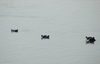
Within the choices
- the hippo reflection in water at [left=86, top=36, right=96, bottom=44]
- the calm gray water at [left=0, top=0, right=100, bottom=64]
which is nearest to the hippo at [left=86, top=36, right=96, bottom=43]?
the hippo reflection in water at [left=86, top=36, right=96, bottom=44]

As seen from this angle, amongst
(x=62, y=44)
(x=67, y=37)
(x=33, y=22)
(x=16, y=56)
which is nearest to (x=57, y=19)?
(x=33, y=22)

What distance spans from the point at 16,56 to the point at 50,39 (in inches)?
204

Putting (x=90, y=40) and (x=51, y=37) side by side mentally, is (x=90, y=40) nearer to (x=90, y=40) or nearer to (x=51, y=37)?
(x=90, y=40)

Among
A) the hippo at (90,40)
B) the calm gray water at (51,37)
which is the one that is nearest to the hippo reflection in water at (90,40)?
the hippo at (90,40)

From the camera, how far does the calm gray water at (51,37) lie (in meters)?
20.1

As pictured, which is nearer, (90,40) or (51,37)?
(90,40)

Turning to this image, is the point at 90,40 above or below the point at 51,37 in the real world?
below

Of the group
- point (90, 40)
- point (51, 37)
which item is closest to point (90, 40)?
point (90, 40)

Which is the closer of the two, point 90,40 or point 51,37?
point 90,40

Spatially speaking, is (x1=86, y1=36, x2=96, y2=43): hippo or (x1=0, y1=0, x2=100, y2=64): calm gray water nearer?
(x1=0, y1=0, x2=100, y2=64): calm gray water

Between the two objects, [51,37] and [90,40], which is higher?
[51,37]

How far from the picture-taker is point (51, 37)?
84.1 ft

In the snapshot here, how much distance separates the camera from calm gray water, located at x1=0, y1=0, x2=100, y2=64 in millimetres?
20078

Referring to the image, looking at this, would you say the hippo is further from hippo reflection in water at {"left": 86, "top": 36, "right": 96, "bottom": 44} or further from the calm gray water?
the calm gray water
